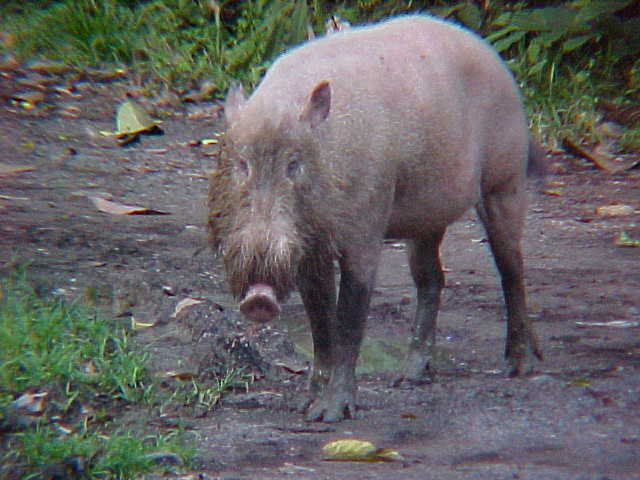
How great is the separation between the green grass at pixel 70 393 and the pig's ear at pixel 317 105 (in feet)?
3.59

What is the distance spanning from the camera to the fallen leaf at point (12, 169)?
7282 millimetres

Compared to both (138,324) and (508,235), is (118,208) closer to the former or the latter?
(138,324)

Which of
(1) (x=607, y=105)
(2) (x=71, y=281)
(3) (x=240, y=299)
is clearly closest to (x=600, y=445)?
(3) (x=240, y=299)

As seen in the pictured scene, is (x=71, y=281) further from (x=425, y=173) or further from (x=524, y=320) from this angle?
(x=524, y=320)

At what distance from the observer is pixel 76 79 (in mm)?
9891

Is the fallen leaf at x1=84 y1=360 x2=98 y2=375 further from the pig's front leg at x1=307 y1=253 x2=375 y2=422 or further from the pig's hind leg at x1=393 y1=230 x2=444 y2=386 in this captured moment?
→ the pig's hind leg at x1=393 y1=230 x2=444 y2=386

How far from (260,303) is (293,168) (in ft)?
1.53

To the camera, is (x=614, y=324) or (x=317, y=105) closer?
(x=317, y=105)

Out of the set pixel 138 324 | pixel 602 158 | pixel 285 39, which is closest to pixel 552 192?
pixel 602 158

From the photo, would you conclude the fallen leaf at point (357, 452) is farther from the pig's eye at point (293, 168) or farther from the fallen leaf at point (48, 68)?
the fallen leaf at point (48, 68)

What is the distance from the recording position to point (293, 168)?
370 centimetres

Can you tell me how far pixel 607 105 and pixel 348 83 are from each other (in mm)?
5765

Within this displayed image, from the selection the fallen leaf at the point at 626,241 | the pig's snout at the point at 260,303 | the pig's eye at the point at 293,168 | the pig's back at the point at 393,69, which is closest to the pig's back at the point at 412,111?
the pig's back at the point at 393,69

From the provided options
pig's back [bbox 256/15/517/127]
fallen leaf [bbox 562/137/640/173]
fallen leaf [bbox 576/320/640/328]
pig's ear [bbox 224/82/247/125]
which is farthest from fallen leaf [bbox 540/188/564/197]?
pig's ear [bbox 224/82/247/125]
